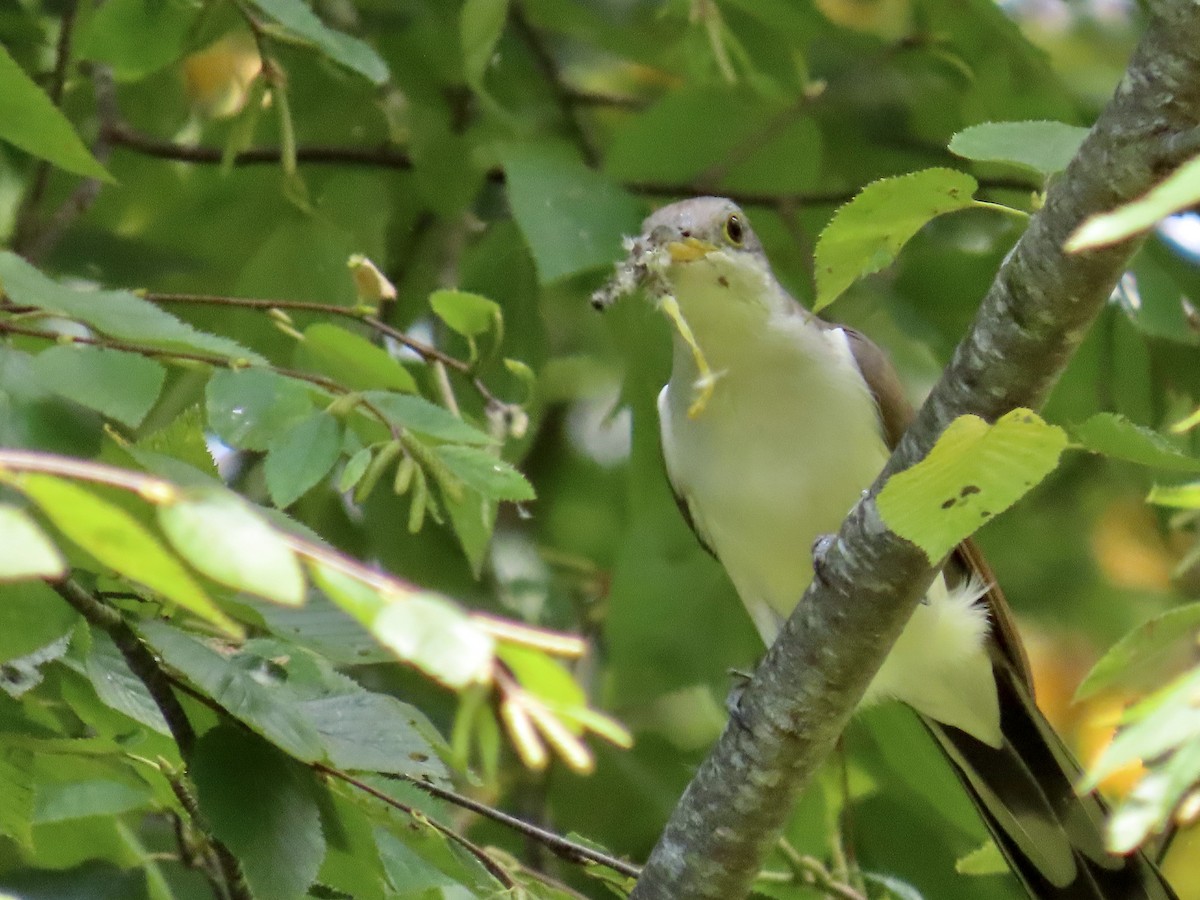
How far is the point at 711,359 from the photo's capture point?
127 inches

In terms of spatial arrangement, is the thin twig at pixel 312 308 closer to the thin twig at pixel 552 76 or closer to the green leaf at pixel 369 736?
the green leaf at pixel 369 736

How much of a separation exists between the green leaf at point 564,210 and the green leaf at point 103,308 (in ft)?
3.82

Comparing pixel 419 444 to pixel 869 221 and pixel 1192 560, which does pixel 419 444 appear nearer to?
pixel 869 221

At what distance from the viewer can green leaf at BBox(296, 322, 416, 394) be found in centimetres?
219

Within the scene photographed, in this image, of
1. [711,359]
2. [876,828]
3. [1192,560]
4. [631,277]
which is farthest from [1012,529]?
[1192,560]

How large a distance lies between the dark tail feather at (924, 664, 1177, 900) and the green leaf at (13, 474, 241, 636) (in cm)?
242

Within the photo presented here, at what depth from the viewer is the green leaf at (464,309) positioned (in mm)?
2227

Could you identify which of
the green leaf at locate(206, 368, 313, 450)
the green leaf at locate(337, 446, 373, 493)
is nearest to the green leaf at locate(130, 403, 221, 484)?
the green leaf at locate(206, 368, 313, 450)

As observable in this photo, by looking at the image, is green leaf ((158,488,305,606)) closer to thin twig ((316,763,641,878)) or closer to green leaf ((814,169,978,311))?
green leaf ((814,169,978,311))

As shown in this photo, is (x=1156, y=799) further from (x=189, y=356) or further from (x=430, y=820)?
(x=430, y=820)

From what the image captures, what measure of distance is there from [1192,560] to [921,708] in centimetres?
163

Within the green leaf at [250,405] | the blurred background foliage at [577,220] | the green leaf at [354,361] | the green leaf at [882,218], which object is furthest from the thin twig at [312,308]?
the green leaf at [882,218]

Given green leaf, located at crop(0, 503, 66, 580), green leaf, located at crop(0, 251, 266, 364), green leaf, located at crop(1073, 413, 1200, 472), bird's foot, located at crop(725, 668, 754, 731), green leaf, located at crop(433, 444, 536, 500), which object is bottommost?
bird's foot, located at crop(725, 668, 754, 731)

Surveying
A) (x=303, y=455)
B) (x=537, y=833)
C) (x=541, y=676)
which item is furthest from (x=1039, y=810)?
(x=541, y=676)
